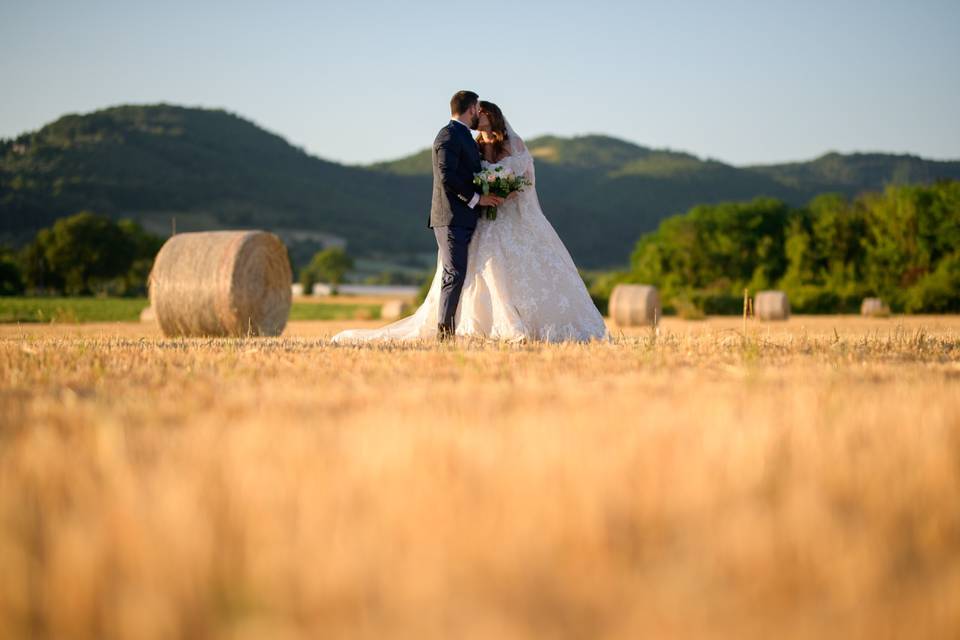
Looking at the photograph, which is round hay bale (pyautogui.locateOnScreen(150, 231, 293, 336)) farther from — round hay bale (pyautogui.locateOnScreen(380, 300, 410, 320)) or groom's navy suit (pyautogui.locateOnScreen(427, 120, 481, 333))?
round hay bale (pyautogui.locateOnScreen(380, 300, 410, 320))

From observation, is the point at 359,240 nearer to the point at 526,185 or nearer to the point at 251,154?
the point at 251,154

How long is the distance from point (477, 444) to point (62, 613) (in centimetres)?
112

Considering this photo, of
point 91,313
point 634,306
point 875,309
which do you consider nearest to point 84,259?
point 91,313

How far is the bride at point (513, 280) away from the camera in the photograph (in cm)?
818

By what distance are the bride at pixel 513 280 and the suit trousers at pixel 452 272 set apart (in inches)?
7.2

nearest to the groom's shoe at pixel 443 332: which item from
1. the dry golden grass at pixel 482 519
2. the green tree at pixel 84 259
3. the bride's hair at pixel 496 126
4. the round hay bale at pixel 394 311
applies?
the bride's hair at pixel 496 126

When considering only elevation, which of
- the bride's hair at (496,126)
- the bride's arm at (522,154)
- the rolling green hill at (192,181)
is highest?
the rolling green hill at (192,181)

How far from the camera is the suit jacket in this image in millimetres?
7973

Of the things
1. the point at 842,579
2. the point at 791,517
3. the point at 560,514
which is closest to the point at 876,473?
the point at 791,517

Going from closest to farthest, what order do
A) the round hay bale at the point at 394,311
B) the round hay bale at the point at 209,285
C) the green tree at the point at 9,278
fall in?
the round hay bale at the point at 209,285, the round hay bale at the point at 394,311, the green tree at the point at 9,278

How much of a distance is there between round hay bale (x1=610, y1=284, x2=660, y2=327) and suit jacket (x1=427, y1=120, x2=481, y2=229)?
51.5 ft

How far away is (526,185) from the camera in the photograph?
8320 mm

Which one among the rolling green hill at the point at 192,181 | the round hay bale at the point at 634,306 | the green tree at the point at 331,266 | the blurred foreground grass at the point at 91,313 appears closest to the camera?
the blurred foreground grass at the point at 91,313

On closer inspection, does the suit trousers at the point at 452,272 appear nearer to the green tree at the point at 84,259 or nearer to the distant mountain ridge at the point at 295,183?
the green tree at the point at 84,259
